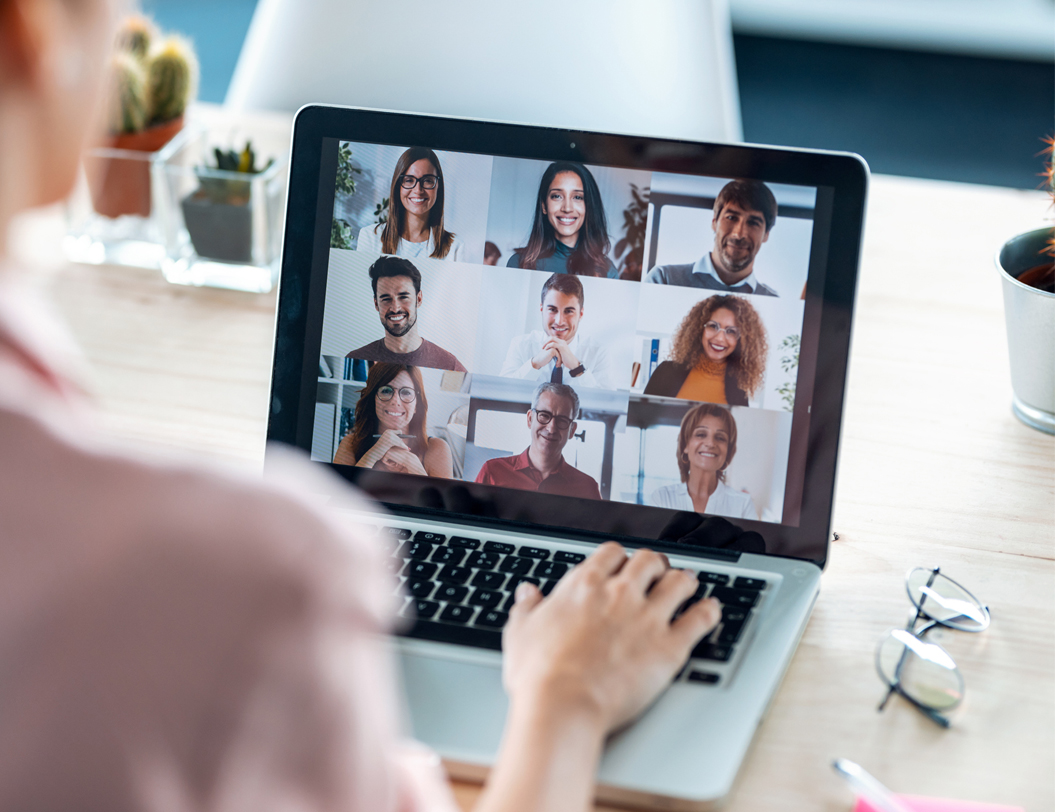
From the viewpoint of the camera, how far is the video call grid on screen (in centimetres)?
73

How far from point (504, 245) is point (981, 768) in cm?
49

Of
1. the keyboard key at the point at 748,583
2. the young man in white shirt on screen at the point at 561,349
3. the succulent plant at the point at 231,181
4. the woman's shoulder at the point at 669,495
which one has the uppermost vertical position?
the succulent plant at the point at 231,181

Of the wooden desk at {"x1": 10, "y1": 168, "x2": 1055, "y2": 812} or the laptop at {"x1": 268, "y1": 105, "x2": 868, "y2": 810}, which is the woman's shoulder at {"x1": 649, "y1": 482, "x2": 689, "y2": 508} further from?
the wooden desk at {"x1": 10, "y1": 168, "x2": 1055, "y2": 812}

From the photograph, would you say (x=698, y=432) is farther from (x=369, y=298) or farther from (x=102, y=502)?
(x=102, y=502)

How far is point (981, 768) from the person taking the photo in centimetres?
57

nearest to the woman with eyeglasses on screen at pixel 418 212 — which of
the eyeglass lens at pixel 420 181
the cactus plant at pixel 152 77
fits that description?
the eyeglass lens at pixel 420 181

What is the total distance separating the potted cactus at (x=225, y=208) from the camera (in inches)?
42.7

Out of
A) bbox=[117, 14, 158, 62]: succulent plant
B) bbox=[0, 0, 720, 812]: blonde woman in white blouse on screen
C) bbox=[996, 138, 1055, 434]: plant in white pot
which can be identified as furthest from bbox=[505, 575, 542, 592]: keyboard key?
bbox=[117, 14, 158, 62]: succulent plant

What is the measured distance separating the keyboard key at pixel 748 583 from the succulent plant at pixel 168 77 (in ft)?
3.00

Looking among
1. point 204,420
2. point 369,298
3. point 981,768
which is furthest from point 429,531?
point 981,768

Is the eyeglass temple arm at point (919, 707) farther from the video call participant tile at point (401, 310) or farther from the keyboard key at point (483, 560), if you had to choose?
the video call participant tile at point (401, 310)

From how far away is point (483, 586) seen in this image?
68cm

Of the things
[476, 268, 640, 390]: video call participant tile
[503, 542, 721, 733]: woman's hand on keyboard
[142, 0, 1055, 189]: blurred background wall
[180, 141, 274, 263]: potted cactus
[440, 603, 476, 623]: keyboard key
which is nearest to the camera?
[503, 542, 721, 733]: woman's hand on keyboard

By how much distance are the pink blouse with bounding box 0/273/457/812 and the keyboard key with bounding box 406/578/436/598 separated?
384 millimetres
